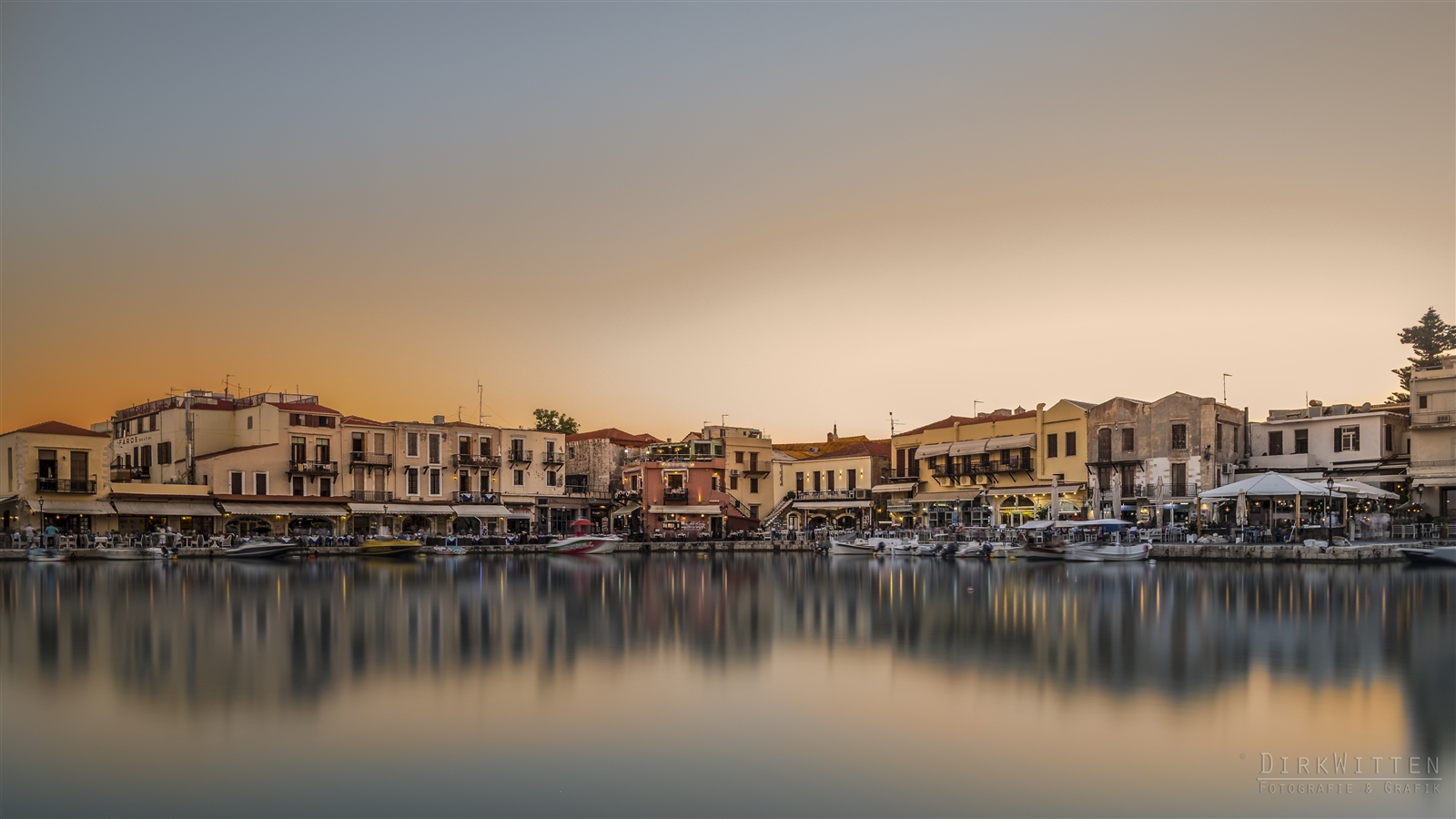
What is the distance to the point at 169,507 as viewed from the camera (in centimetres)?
4603

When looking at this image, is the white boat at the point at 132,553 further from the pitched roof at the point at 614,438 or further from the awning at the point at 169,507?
the pitched roof at the point at 614,438

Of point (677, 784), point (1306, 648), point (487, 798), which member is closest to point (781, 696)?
point (677, 784)

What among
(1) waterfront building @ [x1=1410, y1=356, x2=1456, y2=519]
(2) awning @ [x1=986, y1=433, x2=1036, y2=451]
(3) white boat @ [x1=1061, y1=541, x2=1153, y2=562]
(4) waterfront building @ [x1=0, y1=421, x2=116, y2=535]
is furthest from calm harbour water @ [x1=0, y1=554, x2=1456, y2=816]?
(2) awning @ [x1=986, y1=433, x2=1036, y2=451]

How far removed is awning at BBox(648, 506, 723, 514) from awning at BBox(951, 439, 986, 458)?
13575mm

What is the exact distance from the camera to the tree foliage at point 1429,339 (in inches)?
2088

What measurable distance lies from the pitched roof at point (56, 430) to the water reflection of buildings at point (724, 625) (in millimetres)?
13646

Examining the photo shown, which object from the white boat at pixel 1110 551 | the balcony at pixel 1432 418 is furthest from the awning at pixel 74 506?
the balcony at pixel 1432 418

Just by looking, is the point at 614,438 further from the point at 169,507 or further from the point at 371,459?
the point at 169,507

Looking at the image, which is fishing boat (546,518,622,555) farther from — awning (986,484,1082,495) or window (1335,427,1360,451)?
window (1335,427,1360,451)

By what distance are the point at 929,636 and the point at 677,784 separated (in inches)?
382

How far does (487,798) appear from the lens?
880 cm

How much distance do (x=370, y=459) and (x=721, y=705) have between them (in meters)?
42.9

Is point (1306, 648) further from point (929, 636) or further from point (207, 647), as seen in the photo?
point (207, 647)

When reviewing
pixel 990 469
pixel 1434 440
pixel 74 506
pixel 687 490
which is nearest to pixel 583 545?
pixel 687 490
